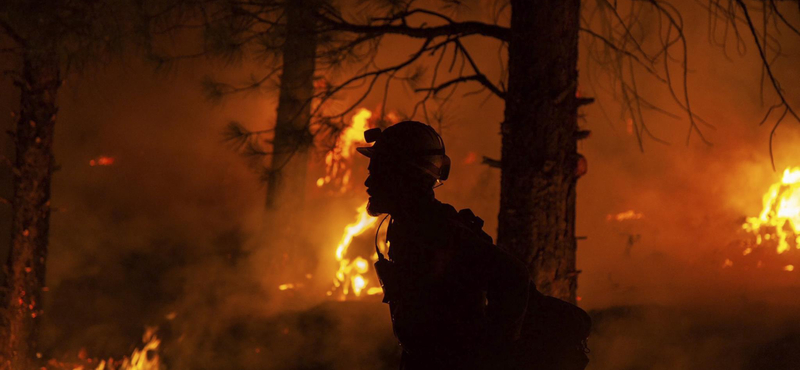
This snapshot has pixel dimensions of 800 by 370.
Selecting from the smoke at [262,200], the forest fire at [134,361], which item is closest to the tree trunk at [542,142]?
the smoke at [262,200]

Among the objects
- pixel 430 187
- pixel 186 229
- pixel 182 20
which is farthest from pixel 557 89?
pixel 186 229

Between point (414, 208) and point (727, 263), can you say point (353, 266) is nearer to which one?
point (727, 263)

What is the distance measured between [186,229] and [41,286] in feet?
16.3

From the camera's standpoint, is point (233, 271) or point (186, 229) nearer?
point (233, 271)

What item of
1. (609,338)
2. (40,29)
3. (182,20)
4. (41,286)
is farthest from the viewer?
(609,338)

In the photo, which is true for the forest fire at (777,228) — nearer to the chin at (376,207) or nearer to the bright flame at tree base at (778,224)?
the bright flame at tree base at (778,224)

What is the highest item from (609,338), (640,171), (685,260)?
(640,171)

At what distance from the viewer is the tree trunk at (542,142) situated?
4086 millimetres

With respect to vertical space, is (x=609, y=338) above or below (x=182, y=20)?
below

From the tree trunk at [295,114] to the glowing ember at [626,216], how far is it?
5.25 meters

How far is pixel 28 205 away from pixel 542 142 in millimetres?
4383

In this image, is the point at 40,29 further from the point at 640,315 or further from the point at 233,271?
the point at 640,315

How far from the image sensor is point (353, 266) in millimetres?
9469

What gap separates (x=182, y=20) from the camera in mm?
5254
